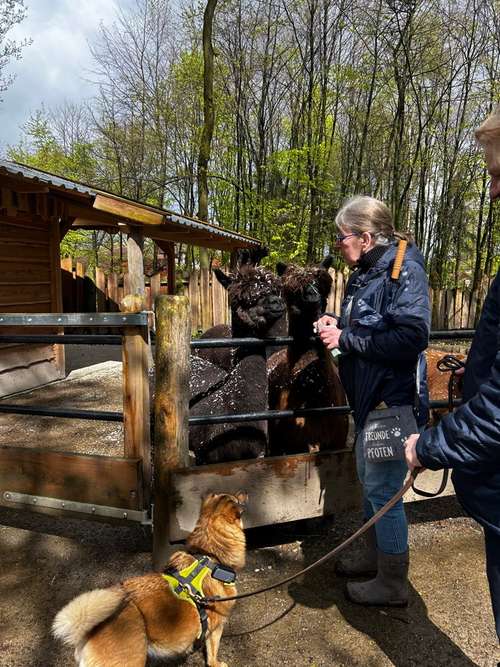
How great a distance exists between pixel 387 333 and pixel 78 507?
2012 millimetres

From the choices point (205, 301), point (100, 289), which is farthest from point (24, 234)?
point (205, 301)

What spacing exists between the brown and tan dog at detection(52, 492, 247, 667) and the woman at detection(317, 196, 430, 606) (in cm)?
75

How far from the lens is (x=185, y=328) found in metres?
2.54

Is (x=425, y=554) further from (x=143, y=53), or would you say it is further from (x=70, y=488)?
(x=143, y=53)

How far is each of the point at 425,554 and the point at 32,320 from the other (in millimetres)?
2888

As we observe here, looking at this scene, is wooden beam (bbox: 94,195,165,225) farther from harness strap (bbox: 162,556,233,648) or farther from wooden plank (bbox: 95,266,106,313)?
wooden plank (bbox: 95,266,106,313)

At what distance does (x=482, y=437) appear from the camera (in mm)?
1415

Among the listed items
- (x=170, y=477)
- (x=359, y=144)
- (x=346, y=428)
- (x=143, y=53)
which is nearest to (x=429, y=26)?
(x=359, y=144)

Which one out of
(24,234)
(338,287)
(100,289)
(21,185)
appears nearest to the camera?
(21,185)

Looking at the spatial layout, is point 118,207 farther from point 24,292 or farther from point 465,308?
point 465,308

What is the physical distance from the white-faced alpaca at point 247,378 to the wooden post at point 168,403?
834 millimetres

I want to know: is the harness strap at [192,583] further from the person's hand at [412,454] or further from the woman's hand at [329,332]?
the woman's hand at [329,332]

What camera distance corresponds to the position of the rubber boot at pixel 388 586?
238 centimetres

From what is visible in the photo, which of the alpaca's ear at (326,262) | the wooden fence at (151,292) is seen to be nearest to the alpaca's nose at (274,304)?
the alpaca's ear at (326,262)
